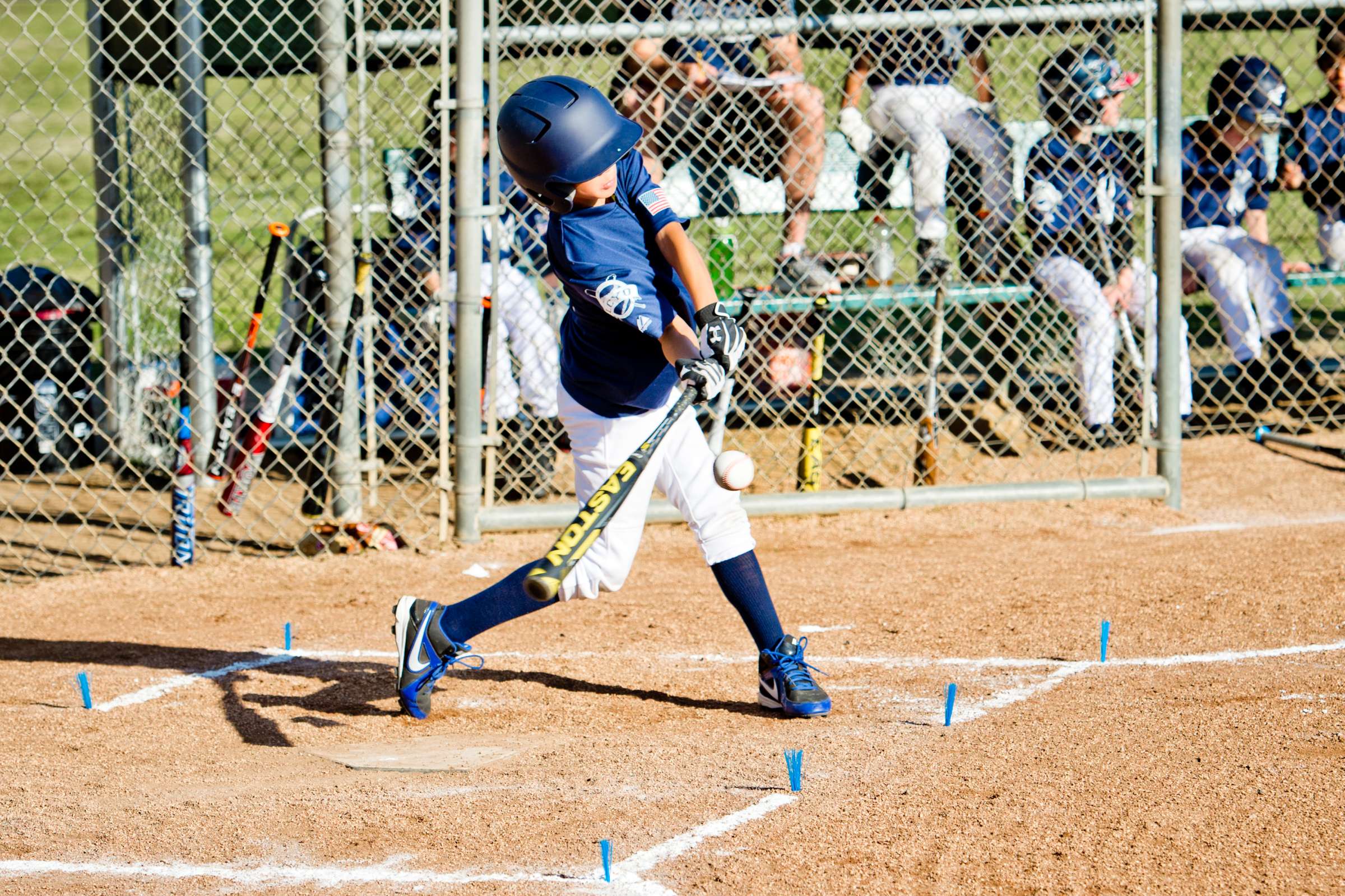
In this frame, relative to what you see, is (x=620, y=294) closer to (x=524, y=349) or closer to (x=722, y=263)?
(x=722, y=263)

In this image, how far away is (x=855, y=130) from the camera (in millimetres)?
6957

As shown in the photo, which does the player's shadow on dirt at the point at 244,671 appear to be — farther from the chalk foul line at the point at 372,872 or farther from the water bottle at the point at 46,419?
the water bottle at the point at 46,419

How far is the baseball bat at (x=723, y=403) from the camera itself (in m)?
5.91

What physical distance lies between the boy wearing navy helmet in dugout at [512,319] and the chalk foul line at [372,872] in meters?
3.61

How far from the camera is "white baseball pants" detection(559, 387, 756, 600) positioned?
366cm

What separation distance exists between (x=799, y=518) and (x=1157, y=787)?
10.6 feet

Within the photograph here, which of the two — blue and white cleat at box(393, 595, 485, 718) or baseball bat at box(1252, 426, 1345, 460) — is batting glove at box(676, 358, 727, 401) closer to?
blue and white cleat at box(393, 595, 485, 718)

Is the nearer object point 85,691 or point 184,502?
point 85,691

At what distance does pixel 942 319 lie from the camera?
6469 millimetres

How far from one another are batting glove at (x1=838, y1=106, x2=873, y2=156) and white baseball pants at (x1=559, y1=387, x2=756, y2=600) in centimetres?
360

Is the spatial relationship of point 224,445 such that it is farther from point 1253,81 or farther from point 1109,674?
point 1253,81

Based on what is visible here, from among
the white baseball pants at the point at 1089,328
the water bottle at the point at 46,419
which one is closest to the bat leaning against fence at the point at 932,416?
the white baseball pants at the point at 1089,328

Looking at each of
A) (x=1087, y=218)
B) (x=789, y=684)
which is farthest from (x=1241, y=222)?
(x=789, y=684)

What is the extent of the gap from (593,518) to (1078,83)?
4.58 m
